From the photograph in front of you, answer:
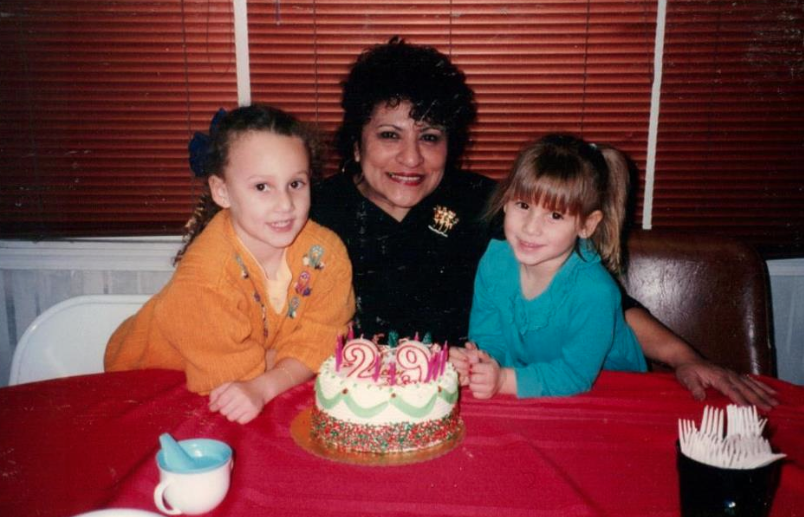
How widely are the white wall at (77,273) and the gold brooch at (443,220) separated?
1444 mm

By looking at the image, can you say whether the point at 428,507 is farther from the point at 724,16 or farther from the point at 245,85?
the point at 724,16

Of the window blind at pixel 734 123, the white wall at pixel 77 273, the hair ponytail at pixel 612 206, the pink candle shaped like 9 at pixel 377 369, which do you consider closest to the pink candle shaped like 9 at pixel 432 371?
the pink candle shaped like 9 at pixel 377 369

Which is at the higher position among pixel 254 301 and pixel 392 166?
pixel 392 166

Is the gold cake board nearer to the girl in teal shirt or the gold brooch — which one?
the girl in teal shirt

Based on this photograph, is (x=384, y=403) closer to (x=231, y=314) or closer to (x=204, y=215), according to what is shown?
(x=231, y=314)

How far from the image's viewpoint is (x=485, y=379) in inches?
57.6

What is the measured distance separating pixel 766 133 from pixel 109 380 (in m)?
3.14

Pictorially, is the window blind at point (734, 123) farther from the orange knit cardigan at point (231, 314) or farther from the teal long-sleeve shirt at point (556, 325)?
the orange knit cardigan at point (231, 314)

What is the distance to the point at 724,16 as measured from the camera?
298 cm

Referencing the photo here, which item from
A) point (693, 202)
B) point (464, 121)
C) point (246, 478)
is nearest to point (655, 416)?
point (246, 478)

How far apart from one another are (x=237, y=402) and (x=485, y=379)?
0.57 m

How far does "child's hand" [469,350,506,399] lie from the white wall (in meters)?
2.03

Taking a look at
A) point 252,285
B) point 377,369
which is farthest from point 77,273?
point 377,369

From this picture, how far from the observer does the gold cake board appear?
1.18 metres
